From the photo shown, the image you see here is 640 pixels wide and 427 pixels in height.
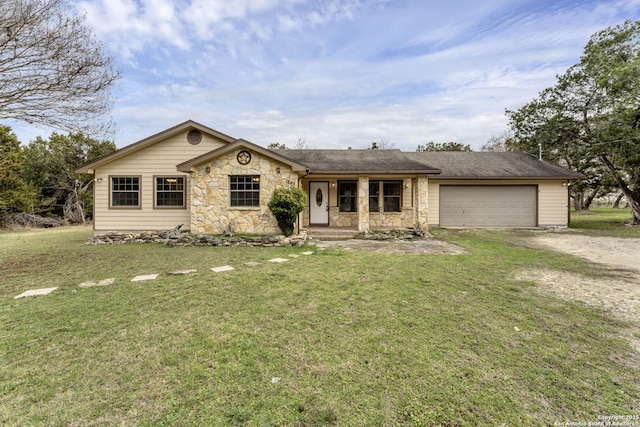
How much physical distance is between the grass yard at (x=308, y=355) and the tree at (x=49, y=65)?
3.96m

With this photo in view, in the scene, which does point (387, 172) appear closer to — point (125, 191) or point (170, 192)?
point (170, 192)

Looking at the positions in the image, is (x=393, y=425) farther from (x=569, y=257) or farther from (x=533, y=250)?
(x=533, y=250)

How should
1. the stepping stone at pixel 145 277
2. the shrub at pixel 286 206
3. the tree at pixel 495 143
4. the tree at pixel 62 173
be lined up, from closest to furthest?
the stepping stone at pixel 145 277 → the shrub at pixel 286 206 → the tree at pixel 62 173 → the tree at pixel 495 143

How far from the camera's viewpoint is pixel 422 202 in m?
12.0

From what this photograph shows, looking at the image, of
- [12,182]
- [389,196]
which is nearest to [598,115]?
[389,196]

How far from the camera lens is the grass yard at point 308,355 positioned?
7.00ft

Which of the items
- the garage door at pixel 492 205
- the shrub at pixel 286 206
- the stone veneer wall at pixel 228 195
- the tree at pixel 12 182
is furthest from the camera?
the tree at pixel 12 182

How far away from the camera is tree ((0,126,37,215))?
1678 cm

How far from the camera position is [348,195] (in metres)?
13.4

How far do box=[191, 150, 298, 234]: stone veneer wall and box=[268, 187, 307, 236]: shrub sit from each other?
53 cm

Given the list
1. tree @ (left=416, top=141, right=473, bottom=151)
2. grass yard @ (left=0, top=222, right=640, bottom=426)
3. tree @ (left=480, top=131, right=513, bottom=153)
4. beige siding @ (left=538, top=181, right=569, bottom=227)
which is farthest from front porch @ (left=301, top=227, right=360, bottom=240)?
tree @ (left=480, top=131, right=513, bottom=153)

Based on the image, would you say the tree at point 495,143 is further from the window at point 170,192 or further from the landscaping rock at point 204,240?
the window at point 170,192

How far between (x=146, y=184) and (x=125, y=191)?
3.00 feet

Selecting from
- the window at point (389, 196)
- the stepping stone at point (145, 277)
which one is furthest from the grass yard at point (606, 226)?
the stepping stone at point (145, 277)
